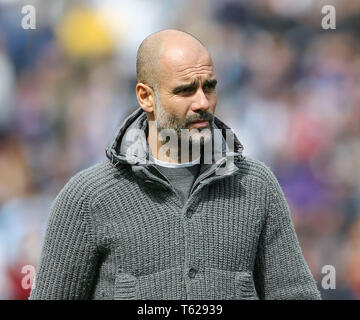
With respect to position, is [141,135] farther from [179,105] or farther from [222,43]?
[222,43]

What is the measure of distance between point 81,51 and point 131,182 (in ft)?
9.22

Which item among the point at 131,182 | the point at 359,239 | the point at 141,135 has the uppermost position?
the point at 141,135

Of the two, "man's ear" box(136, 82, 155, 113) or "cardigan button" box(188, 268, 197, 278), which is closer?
"cardigan button" box(188, 268, 197, 278)

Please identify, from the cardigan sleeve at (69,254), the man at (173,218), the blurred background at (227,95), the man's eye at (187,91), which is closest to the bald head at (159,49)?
the man at (173,218)

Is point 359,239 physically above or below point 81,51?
below

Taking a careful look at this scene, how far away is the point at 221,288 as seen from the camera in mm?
2027

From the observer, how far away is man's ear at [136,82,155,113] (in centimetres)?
217

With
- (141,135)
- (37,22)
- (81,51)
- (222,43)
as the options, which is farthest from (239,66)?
(141,135)

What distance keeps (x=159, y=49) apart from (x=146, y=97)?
0.16 meters

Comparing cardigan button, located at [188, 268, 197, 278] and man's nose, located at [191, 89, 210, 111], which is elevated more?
man's nose, located at [191, 89, 210, 111]

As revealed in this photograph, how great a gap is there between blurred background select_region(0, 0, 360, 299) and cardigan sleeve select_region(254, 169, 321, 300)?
2210 mm

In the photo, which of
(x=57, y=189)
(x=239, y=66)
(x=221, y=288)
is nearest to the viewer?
(x=221, y=288)

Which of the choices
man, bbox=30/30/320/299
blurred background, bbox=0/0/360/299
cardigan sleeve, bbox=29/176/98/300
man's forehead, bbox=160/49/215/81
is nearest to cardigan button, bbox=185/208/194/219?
man, bbox=30/30/320/299

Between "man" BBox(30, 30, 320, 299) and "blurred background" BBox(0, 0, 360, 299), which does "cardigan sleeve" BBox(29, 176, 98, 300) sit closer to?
"man" BBox(30, 30, 320, 299)
